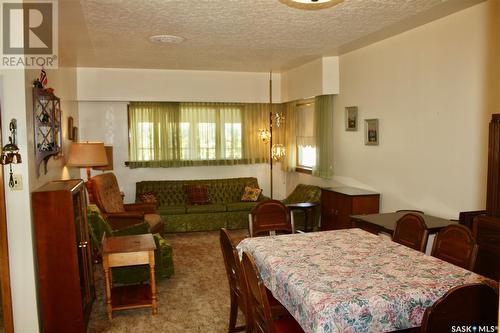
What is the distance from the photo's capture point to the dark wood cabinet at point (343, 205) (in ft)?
16.2

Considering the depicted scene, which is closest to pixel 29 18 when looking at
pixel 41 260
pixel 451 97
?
pixel 41 260

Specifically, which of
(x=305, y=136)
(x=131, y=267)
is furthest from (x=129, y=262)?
(x=305, y=136)

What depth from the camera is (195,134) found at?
7336 millimetres

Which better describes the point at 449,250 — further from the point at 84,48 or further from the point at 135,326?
the point at 84,48

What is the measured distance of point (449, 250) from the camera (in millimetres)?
2570

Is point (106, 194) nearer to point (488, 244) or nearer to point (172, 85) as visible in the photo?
point (172, 85)

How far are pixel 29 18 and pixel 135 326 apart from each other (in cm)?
262

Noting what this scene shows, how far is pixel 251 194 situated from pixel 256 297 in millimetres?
5122

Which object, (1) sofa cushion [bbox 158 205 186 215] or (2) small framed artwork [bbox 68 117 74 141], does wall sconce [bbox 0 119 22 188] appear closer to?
(2) small framed artwork [bbox 68 117 74 141]

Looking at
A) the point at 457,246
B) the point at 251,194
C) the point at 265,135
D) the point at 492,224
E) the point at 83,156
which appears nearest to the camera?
the point at 457,246

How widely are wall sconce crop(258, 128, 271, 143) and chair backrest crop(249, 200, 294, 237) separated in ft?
13.3

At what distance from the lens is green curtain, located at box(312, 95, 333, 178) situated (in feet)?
19.8

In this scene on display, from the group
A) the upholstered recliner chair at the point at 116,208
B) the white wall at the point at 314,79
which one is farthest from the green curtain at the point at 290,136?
the upholstered recliner chair at the point at 116,208

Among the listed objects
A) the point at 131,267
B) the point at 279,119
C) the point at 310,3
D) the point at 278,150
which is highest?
the point at 310,3
